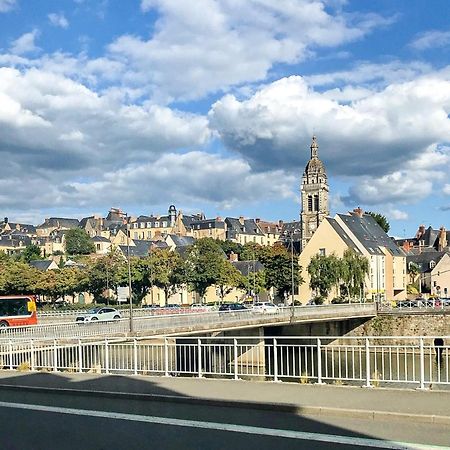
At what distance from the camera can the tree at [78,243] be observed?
173 m

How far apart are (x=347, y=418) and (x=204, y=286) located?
7686 cm

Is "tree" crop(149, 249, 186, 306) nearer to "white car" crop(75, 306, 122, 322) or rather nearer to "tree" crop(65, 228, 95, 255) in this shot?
"white car" crop(75, 306, 122, 322)

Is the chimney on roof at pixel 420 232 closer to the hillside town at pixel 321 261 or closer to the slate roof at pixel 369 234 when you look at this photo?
the hillside town at pixel 321 261

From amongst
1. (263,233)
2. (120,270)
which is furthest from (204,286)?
(263,233)

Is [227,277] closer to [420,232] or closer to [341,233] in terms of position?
[341,233]

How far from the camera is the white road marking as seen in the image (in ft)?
29.6

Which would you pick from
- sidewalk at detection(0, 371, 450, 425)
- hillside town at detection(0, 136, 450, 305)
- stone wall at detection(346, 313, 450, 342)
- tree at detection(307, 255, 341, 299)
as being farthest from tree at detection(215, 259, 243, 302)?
sidewalk at detection(0, 371, 450, 425)

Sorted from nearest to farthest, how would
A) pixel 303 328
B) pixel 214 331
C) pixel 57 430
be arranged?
pixel 57 430, pixel 214 331, pixel 303 328

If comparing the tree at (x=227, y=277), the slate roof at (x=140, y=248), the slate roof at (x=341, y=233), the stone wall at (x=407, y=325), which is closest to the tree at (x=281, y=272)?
the tree at (x=227, y=277)

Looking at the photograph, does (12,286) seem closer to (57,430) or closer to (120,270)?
(120,270)

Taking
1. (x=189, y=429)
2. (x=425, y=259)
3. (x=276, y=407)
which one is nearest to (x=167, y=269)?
(x=425, y=259)

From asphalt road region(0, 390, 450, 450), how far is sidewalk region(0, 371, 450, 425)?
0.19 metres

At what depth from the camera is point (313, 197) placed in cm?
12556

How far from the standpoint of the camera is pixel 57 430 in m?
10.9
